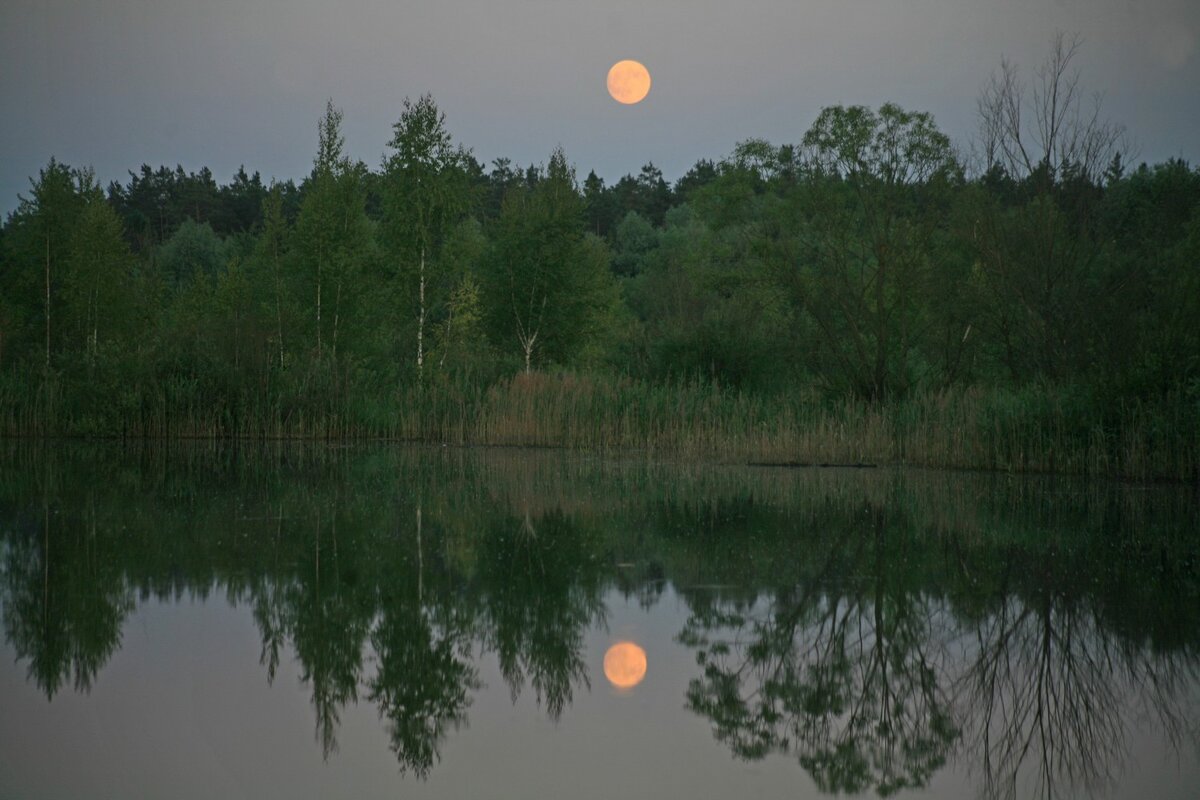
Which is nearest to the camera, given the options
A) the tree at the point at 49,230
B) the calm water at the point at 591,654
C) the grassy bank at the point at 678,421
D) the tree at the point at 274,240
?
the calm water at the point at 591,654

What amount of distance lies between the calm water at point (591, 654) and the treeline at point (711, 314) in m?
7.57

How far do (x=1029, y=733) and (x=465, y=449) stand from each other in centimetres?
1742

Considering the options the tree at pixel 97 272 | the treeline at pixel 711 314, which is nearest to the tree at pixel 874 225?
the treeline at pixel 711 314

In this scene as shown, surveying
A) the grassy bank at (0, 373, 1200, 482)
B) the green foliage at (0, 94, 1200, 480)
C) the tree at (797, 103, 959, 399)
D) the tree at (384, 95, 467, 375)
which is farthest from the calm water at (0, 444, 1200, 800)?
the tree at (384, 95, 467, 375)

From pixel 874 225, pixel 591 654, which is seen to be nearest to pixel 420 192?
pixel 874 225

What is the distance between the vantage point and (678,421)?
69.1 feet

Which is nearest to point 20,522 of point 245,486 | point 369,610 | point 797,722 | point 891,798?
point 245,486

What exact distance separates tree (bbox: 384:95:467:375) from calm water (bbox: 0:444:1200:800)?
75.1 ft

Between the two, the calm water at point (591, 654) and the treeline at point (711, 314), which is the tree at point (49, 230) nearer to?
the treeline at point (711, 314)

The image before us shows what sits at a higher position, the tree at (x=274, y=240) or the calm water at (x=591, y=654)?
the tree at (x=274, y=240)

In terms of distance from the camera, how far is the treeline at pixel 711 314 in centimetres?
1922

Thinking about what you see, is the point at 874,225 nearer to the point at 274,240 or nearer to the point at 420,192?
the point at 420,192

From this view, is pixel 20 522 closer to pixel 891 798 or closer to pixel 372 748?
pixel 372 748

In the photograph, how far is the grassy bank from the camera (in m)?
16.2
